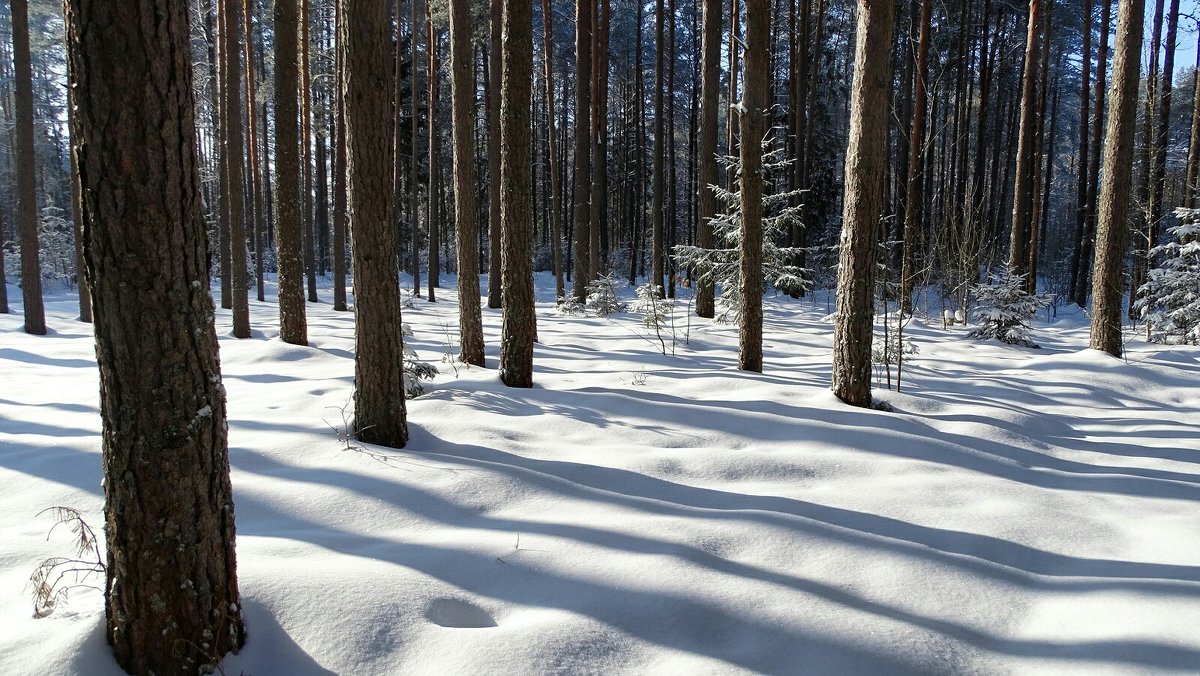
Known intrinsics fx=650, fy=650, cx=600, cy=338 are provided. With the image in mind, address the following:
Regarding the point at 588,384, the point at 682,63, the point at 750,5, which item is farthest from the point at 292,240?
the point at 682,63

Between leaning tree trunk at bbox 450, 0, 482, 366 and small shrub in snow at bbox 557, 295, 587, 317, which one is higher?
leaning tree trunk at bbox 450, 0, 482, 366

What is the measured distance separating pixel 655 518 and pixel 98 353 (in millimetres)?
2574

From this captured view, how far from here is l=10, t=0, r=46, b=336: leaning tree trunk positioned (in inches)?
460

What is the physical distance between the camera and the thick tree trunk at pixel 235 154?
10133mm

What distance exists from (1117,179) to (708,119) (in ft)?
21.0

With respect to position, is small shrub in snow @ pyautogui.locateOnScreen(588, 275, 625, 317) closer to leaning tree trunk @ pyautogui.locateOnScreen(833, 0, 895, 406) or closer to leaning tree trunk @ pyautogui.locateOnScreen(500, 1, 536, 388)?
leaning tree trunk @ pyautogui.locateOnScreen(500, 1, 536, 388)

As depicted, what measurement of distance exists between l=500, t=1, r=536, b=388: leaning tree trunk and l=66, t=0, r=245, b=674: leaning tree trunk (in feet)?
13.0

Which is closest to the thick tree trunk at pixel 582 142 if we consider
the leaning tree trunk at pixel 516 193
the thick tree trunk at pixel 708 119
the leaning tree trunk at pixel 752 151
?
the thick tree trunk at pixel 708 119

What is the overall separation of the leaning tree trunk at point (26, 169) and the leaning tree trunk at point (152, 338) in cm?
1355

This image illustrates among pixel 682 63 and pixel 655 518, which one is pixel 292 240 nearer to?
pixel 655 518

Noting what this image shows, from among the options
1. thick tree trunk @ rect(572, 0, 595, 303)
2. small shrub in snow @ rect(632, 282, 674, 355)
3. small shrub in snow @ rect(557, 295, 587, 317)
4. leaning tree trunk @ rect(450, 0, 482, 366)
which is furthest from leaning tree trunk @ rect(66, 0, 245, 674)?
thick tree trunk @ rect(572, 0, 595, 303)

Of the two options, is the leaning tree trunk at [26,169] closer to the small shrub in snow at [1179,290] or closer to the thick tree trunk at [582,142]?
the thick tree trunk at [582,142]

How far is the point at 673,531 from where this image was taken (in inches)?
133

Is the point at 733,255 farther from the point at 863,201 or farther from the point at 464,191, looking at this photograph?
the point at 863,201
